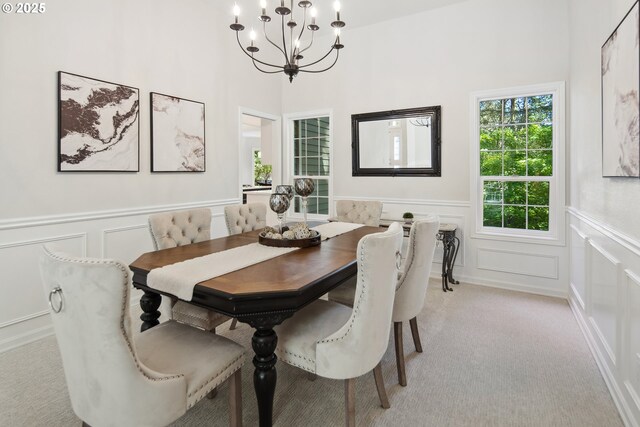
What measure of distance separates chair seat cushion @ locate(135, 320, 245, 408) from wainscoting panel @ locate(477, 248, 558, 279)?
338 cm

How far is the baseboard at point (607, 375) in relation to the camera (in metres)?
1.74

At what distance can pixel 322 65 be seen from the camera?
506 cm

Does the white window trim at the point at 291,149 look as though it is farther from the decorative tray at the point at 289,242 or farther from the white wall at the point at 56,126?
the decorative tray at the point at 289,242

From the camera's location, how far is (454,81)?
412 cm

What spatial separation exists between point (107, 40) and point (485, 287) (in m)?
4.64

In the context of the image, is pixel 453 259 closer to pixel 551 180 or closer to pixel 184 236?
pixel 551 180

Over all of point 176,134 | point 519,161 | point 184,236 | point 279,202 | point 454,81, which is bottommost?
point 184,236

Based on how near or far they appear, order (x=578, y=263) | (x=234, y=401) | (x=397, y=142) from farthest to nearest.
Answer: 1. (x=397, y=142)
2. (x=578, y=263)
3. (x=234, y=401)

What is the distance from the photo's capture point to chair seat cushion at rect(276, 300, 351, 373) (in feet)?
5.25

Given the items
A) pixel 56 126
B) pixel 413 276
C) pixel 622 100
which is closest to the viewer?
pixel 622 100

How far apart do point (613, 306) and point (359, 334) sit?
167cm

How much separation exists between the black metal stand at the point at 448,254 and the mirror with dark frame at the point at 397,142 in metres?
0.84

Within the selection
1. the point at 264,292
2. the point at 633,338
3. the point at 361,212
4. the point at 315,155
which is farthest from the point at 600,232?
the point at 315,155

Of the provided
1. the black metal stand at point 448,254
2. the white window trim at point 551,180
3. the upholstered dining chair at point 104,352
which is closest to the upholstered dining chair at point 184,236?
the upholstered dining chair at point 104,352
